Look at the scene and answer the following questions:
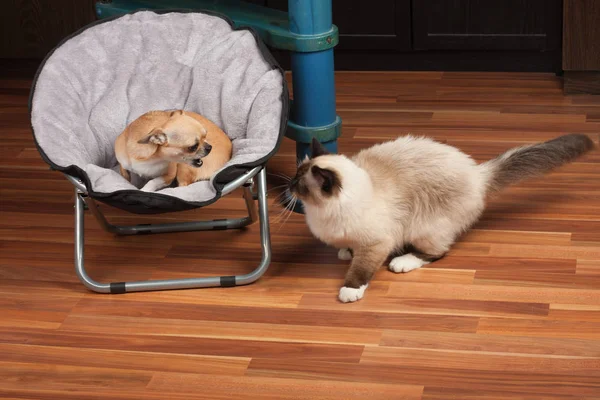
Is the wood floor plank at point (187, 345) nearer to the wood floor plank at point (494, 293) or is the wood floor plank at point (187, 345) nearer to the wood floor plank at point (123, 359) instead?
the wood floor plank at point (123, 359)

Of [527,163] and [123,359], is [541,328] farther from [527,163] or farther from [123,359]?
[123,359]

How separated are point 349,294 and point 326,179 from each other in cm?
32

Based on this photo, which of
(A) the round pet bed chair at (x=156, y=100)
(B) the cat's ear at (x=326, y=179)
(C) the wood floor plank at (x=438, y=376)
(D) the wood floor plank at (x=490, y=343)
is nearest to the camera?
(C) the wood floor plank at (x=438, y=376)

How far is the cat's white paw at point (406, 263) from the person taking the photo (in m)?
2.65

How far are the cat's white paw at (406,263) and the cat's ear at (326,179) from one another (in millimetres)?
333

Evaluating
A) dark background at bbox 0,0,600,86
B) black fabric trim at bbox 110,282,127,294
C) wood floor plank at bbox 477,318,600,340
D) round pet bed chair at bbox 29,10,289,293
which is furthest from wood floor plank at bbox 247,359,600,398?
dark background at bbox 0,0,600,86

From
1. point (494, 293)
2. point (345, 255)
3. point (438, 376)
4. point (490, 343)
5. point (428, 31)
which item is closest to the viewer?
point (438, 376)

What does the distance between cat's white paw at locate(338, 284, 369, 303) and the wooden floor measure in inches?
1.1

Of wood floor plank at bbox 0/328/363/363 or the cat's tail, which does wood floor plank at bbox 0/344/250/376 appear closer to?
wood floor plank at bbox 0/328/363/363

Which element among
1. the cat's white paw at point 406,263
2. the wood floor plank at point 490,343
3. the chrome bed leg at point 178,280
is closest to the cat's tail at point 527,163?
the cat's white paw at point 406,263

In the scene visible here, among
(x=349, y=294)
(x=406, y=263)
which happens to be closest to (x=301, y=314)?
(x=349, y=294)

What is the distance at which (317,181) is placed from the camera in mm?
2477

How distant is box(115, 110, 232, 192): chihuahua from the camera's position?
263cm

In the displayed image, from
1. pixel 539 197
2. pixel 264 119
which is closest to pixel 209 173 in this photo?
pixel 264 119
